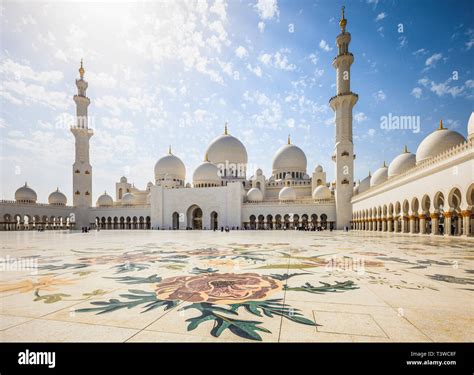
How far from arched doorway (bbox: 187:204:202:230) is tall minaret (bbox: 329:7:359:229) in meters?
19.0

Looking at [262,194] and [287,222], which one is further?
[262,194]

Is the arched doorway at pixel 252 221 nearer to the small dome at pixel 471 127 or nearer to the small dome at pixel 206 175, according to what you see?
the small dome at pixel 206 175

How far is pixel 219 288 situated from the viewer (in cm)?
326

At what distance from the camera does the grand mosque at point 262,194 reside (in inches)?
868

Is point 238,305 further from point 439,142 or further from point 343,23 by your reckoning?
point 343,23

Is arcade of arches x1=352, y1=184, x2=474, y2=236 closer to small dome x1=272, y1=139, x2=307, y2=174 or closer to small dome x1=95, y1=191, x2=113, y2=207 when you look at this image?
small dome x1=272, y1=139, x2=307, y2=174

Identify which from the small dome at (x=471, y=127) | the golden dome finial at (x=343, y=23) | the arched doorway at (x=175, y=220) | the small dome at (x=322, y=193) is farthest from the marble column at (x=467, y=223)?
the arched doorway at (x=175, y=220)

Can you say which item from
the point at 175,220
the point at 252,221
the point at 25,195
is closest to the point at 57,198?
the point at 25,195

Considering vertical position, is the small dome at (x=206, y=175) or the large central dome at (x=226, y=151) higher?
the large central dome at (x=226, y=151)

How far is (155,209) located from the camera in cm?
3766

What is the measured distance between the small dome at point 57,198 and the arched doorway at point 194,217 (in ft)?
69.1

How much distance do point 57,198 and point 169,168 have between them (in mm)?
17884

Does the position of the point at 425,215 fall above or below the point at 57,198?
below
